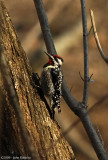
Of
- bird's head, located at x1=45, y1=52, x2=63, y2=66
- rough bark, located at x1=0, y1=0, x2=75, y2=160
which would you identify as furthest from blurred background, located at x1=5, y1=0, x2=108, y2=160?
rough bark, located at x1=0, y1=0, x2=75, y2=160

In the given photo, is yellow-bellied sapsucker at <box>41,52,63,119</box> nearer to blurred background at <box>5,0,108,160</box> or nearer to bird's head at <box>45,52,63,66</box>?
bird's head at <box>45,52,63,66</box>

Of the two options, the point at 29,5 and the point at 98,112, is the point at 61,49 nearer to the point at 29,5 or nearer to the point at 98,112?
the point at 29,5

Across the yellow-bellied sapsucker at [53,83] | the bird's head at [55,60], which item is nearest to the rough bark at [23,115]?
the yellow-bellied sapsucker at [53,83]

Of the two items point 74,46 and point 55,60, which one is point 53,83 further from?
point 74,46

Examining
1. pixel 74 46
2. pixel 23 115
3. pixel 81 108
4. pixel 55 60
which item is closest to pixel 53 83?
pixel 55 60

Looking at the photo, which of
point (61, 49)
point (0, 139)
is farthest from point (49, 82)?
point (61, 49)
